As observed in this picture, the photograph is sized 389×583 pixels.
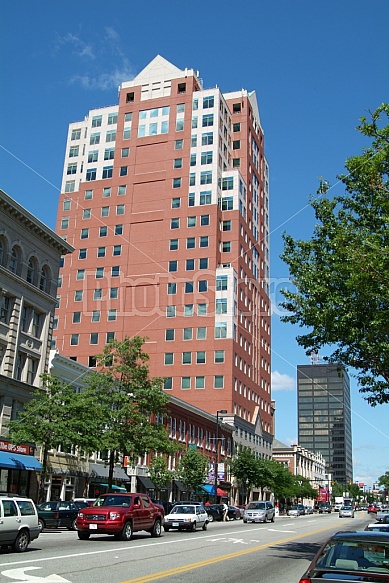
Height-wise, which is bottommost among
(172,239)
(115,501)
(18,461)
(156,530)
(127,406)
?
(156,530)

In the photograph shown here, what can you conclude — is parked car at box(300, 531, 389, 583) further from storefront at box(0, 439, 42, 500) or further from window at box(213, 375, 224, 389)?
window at box(213, 375, 224, 389)

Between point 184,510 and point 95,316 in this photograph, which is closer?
point 184,510

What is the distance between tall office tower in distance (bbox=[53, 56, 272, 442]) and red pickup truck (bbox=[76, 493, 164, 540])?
59980mm

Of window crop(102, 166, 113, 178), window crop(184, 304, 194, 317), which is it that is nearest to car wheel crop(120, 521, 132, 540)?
window crop(184, 304, 194, 317)

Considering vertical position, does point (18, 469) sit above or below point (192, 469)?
below

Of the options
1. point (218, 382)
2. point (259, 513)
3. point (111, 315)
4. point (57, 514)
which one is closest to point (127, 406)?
point (57, 514)

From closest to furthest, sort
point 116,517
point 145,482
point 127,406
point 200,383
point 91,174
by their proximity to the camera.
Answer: point 116,517 < point 127,406 < point 145,482 < point 200,383 < point 91,174

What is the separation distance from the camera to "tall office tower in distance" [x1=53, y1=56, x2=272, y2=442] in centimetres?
8819

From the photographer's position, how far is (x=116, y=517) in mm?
23234

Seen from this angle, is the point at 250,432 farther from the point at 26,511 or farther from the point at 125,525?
the point at 26,511

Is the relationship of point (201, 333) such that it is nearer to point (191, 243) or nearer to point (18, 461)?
point (191, 243)

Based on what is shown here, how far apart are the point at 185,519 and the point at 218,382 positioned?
174ft

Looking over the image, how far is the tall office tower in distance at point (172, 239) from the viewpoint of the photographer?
88.2m

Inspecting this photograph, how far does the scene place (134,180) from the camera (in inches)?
3895
